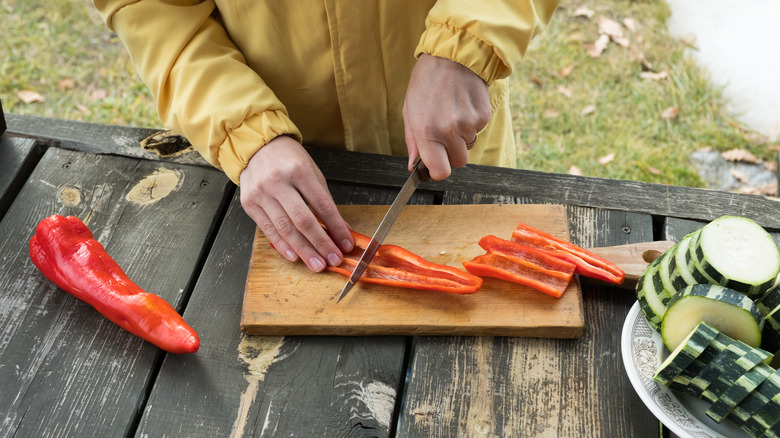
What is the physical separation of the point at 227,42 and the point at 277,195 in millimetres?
574

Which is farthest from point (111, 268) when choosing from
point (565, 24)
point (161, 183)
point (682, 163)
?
point (565, 24)

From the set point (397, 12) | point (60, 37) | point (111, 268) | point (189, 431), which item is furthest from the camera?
point (60, 37)

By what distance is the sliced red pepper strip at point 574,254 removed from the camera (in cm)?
176

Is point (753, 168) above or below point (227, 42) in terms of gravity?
below

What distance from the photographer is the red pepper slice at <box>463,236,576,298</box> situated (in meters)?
1.77

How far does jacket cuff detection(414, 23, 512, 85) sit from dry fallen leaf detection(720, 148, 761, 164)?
280 cm

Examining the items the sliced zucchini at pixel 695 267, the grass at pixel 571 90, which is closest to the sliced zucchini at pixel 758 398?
the sliced zucchini at pixel 695 267

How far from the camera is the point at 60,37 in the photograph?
4.79m

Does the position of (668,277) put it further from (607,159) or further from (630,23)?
(630,23)

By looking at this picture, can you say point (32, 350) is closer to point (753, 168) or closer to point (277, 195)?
point (277, 195)

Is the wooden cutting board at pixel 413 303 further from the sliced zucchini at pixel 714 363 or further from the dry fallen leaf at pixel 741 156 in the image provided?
the dry fallen leaf at pixel 741 156

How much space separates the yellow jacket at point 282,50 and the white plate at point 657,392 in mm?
811

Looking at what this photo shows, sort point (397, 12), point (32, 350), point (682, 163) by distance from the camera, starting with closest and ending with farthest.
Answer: point (32, 350) → point (397, 12) → point (682, 163)

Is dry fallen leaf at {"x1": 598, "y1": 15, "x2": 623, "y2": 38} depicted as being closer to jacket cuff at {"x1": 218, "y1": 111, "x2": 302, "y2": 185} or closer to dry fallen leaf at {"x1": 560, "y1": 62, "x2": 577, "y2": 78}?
dry fallen leaf at {"x1": 560, "y1": 62, "x2": 577, "y2": 78}
